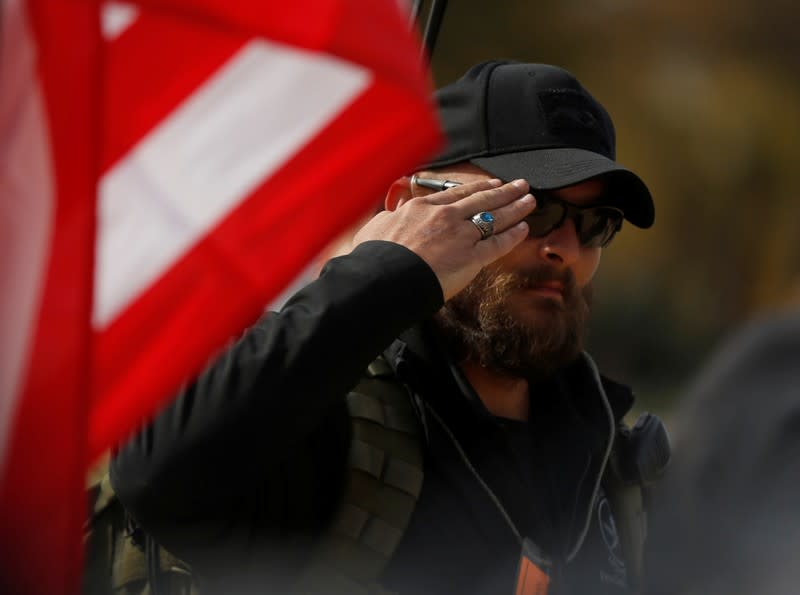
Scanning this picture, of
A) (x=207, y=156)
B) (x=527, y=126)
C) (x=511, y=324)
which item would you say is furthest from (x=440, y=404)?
(x=207, y=156)

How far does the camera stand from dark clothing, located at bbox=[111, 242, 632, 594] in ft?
5.42

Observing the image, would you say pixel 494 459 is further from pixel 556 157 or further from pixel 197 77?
pixel 197 77

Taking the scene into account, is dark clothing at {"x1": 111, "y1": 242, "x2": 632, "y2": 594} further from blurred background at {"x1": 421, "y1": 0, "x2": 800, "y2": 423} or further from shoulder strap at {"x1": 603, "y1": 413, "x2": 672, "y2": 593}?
blurred background at {"x1": 421, "y1": 0, "x2": 800, "y2": 423}

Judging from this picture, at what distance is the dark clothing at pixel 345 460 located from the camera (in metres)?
1.65

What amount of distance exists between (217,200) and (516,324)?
847 mm

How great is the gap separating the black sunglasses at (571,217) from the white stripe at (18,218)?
907 millimetres

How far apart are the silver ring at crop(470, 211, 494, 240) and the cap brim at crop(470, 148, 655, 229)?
195mm

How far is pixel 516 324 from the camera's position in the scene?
7.29ft

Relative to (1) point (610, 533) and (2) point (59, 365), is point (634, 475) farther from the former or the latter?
(2) point (59, 365)

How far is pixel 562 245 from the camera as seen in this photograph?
2.20 meters

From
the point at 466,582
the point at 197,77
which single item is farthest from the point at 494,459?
the point at 197,77

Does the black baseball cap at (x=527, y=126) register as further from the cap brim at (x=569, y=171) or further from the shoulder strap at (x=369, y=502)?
the shoulder strap at (x=369, y=502)

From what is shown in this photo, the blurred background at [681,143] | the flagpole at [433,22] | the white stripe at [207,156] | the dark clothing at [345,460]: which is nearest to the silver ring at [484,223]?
the dark clothing at [345,460]

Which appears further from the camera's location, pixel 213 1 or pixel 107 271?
pixel 107 271
